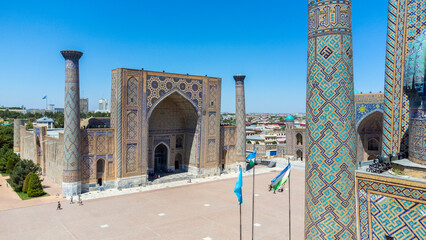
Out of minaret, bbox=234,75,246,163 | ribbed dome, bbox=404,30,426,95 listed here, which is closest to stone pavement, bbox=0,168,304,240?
minaret, bbox=234,75,246,163

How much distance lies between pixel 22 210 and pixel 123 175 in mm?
5505

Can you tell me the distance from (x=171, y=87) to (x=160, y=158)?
599 cm

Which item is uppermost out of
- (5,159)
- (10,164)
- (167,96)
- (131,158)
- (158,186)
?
(167,96)

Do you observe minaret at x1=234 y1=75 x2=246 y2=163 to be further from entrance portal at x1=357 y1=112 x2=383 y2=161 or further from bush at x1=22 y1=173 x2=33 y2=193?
bush at x1=22 y1=173 x2=33 y2=193

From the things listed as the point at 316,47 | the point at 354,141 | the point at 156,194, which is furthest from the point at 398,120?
the point at 156,194

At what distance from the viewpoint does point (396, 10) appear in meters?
5.93

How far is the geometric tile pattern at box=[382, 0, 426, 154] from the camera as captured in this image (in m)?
5.60

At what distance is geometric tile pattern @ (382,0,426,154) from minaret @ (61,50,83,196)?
15352mm

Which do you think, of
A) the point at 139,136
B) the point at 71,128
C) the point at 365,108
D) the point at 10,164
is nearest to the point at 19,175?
the point at 71,128

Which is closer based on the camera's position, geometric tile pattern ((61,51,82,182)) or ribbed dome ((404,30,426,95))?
ribbed dome ((404,30,426,95))

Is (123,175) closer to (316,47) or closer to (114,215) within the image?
(114,215)

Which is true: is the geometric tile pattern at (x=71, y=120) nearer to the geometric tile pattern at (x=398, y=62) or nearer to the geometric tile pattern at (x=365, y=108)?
the geometric tile pattern at (x=398, y=62)

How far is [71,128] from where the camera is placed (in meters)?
16.7

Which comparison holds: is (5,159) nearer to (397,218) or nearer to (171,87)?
(171,87)
